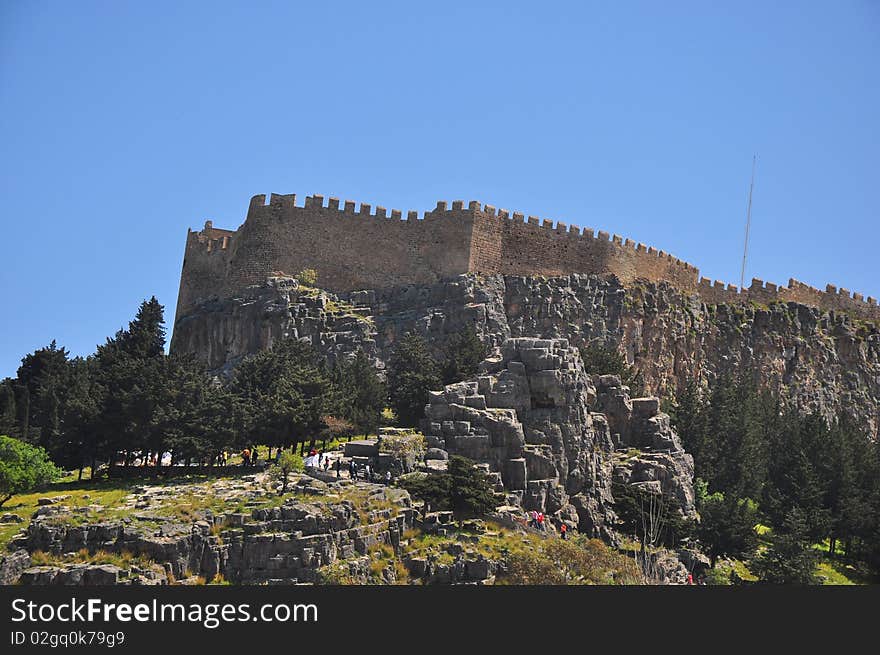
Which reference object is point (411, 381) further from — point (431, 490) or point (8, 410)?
point (8, 410)

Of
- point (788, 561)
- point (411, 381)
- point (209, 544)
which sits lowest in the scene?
point (209, 544)

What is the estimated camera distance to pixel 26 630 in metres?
30.3

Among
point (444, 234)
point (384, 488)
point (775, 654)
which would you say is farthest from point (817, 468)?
point (775, 654)

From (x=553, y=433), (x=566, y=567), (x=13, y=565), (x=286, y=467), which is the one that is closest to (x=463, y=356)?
(x=553, y=433)

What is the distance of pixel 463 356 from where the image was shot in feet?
198

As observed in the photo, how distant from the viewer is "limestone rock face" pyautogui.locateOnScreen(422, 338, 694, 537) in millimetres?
51969

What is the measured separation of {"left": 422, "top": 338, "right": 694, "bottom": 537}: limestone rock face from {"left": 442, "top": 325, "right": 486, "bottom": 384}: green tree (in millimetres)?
1335

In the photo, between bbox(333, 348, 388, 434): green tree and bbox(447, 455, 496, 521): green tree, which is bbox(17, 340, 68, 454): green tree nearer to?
bbox(333, 348, 388, 434): green tree

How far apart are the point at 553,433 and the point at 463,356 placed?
7.71 metres

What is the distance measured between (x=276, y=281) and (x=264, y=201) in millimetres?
4668

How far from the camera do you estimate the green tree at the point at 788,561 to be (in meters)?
50.1

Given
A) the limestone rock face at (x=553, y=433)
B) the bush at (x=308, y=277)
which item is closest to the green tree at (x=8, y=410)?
the bush at (x=308, y=277)

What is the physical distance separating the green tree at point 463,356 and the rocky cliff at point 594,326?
316cm

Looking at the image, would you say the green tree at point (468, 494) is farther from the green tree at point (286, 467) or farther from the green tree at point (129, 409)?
the green tree at point (129, 409)
